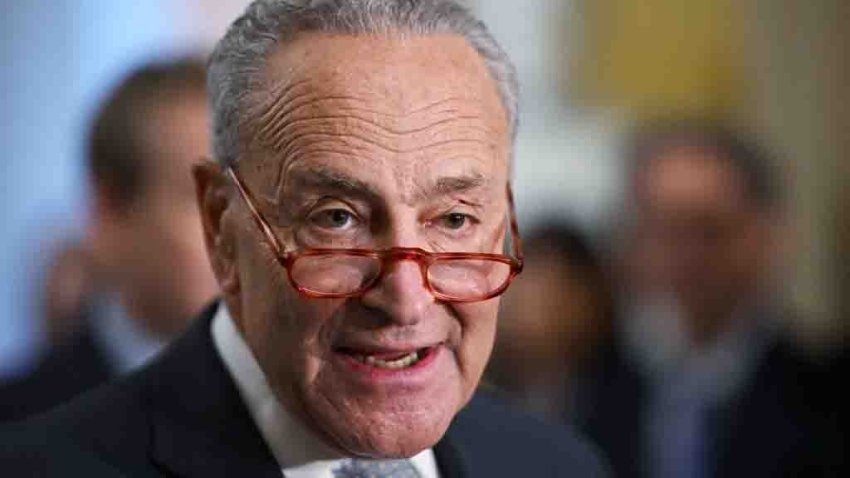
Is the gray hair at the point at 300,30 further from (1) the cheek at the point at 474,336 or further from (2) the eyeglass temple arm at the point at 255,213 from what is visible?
(1) the cheek at the point at 474,336

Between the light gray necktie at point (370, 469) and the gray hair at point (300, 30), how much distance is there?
1.42 feet

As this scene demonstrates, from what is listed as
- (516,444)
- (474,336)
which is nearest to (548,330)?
(516,444)

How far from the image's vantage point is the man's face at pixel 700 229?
171 inches

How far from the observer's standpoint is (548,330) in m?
A: 4.31

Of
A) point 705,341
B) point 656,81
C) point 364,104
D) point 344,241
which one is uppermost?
point 364,104

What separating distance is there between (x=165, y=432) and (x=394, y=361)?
1.14ft

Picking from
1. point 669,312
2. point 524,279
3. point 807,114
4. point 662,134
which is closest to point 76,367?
point 524,279

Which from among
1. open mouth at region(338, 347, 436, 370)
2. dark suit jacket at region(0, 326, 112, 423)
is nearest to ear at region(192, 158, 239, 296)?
open mouth at region(338, 347, 436, 370)

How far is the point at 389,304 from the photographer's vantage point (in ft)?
6.57

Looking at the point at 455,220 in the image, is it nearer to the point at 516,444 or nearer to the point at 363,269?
the point at 363,269

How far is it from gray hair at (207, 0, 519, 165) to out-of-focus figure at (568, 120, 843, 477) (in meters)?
2.05

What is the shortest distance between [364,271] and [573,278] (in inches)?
91.8

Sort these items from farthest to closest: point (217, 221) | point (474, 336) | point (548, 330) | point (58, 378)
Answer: point (548, 330)
point (58, 378)
point (217, 221)
point (474, 336)

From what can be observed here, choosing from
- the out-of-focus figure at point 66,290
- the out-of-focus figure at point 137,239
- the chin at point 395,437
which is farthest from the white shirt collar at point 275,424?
the out-of-focus figure at point 66,290
